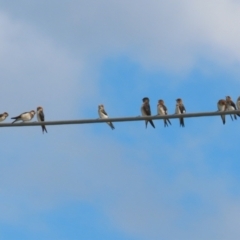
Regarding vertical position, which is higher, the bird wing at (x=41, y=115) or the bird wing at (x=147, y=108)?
the bird wing at (x=41, y=115)

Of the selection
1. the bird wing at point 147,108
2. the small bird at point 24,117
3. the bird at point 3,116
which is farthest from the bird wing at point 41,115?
the bird wing at point 147,108

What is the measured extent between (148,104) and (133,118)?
11.0m

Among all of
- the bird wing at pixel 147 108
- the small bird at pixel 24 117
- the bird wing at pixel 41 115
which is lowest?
the small bird at pixel 24 117

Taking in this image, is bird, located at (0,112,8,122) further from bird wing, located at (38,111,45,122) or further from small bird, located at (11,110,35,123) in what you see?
small bird, located at (11,110,35,123)

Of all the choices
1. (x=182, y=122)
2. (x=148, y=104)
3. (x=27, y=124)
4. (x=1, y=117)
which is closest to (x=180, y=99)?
(x=148, y=104)

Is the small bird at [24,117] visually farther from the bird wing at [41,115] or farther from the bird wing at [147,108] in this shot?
the bird wing at [147,108]

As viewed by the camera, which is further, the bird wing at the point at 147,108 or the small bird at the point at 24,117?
the bird wing at the point at 147,108

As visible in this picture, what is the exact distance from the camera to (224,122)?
30.2 metres

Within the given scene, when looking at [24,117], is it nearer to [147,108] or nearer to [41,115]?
[41,115]

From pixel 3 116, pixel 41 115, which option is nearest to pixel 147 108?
pixel 41 115

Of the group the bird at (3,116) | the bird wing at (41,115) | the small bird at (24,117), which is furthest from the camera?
the bird wing at (41,115)

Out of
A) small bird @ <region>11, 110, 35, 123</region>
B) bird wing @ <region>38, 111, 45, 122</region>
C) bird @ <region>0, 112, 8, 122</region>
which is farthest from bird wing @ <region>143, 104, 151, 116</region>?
bird @ <region>0, 112, 8, 122</region>

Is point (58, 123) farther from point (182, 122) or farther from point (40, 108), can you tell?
point (40, 108)

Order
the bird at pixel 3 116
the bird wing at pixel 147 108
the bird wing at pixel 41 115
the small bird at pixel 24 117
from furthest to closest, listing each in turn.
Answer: the bird wing at pixel 41 115 → the bird at pixel 3 116 → the bird wing at pixel 147 108 → the small bird at pixel 24 117
